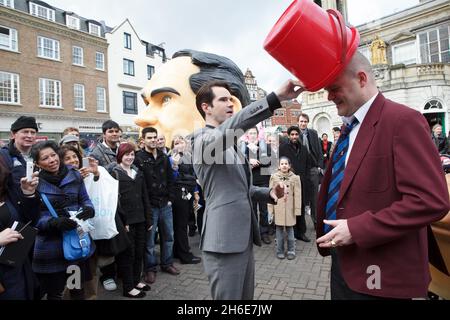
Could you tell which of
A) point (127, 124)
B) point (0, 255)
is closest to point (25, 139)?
point (0, 255)

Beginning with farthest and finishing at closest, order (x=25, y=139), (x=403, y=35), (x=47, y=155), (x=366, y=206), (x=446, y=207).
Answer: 1. (x=403, y=35)
2. (x=25, y=139)
3. (x=47, y=155)
4. (x=366, y=206)
5. (x=446, y=207)

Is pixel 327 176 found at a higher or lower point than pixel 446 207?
higher

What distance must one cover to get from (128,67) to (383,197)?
27.4 m

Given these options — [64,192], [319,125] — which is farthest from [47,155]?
[319,125]

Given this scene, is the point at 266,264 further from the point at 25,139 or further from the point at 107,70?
the point at 107,70

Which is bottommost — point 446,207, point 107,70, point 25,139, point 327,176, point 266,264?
point 266,264

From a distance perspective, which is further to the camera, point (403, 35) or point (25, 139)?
point (403, 35)

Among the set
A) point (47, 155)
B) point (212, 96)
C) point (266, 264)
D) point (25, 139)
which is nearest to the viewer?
point (212, 96)

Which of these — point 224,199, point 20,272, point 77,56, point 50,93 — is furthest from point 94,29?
point 224,199

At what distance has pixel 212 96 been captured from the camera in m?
1.98

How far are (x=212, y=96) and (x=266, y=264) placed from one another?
314 cm

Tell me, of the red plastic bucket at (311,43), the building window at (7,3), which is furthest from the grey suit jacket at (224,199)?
the building window at (7,3)

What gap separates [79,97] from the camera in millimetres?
22094

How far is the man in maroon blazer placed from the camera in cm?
132
